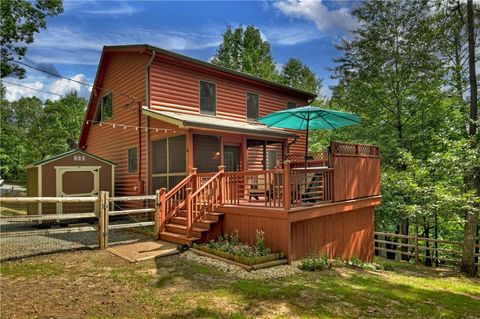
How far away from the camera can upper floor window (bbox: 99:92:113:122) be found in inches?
573

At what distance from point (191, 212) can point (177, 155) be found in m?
3.09

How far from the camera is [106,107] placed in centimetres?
1494

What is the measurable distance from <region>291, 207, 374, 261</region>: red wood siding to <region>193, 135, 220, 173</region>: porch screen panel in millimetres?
4612

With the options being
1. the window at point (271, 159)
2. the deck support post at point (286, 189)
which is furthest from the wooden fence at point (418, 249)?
the deck support post at point (286, 189)

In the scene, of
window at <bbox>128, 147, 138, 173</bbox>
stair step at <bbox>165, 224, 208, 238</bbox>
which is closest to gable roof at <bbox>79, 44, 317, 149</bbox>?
window at <bbox>128, 147, 138, 173</bbox>

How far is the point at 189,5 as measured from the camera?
1138 centimetres

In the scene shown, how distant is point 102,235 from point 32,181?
6246 millimetres

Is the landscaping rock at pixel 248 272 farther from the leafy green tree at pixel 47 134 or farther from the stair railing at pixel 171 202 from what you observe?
the leafy green tree at pixel 47 134

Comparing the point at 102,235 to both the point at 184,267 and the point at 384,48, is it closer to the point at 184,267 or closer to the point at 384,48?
the point at 184,267

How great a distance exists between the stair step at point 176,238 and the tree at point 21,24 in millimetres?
14700

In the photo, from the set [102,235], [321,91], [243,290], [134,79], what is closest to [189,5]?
[134,79]

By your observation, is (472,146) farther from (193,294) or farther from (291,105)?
(193,294)

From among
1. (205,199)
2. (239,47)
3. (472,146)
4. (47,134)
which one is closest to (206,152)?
(205,199)

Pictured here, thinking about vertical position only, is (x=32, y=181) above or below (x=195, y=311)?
above
